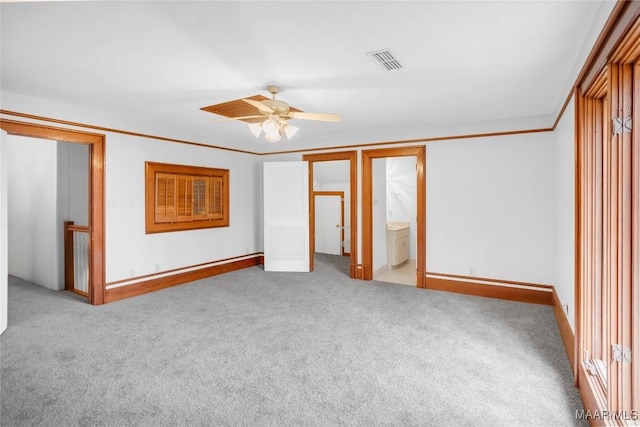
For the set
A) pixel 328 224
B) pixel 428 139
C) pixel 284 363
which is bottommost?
pixel 284 363

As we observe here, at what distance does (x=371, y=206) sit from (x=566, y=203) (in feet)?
8.91

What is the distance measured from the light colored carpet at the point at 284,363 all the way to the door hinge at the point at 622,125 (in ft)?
5.30

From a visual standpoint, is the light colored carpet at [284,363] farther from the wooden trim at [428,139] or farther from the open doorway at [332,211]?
the open doorway at [332,211]

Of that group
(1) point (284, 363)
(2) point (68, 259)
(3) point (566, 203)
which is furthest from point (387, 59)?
(2) point (68, 259)

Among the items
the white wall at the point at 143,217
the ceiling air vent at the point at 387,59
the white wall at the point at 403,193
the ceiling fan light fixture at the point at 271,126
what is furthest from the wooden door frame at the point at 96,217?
the white wall at the point at 403,193

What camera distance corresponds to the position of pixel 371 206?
17.6ft

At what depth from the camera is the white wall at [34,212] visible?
188 inches

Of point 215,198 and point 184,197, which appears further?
point 215,198

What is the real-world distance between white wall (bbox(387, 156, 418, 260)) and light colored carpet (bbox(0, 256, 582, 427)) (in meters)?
3.05

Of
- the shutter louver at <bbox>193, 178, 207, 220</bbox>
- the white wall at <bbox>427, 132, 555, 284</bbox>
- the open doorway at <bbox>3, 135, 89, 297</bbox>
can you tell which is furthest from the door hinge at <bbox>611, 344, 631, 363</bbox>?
the open doorway at <bbox>3, 135, 89, 297</bbox>

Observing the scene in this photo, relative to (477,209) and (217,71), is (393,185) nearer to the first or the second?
(477,209)

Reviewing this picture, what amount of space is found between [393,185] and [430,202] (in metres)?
2.69

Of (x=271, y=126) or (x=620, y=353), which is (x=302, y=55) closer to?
(x=271, y=126)

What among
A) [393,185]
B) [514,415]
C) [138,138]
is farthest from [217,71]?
[393,185]
